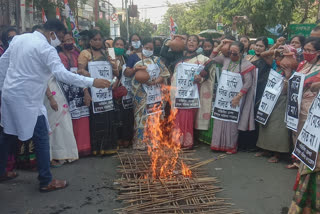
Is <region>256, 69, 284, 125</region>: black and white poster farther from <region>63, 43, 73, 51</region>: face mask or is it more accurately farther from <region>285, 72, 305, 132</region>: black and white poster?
<region>63, 43, 73, 51</region>: face mask

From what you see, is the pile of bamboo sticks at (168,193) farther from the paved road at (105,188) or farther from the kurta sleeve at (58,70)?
the kurta sleeve at (58,70)

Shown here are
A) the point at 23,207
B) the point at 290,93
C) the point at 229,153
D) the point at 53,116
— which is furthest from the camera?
the point at 229,153

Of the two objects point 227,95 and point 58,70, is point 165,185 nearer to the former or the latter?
point 58,70

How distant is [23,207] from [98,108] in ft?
6.92

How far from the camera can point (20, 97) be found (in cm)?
369

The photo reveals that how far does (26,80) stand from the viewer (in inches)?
145

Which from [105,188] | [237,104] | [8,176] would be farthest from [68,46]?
[237,104]

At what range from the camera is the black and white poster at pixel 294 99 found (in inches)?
163

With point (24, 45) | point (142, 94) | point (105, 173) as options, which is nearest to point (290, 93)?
point (142, 94)

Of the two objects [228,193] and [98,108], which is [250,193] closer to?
[228,193]

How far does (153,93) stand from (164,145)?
1031 mm

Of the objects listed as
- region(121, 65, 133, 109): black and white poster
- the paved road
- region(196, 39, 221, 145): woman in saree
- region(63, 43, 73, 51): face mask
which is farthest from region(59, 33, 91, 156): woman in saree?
region(196, 39, 221, 145): woman in saree

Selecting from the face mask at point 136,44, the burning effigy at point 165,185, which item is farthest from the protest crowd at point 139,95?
the burning effigy at point 165,185

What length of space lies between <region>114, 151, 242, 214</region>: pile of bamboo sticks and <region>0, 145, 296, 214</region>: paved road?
18 cm
